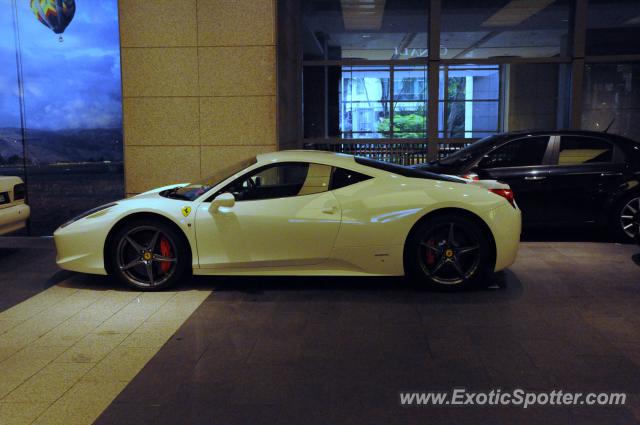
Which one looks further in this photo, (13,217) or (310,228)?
(13,217)

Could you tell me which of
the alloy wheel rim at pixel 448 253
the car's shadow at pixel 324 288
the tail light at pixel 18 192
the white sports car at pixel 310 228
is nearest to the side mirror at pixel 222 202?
the white sports car at pixel 310 228

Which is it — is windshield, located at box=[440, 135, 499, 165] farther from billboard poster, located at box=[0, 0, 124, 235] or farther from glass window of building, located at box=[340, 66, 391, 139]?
billboard poster, located at box=[0, 0, 124, 235]

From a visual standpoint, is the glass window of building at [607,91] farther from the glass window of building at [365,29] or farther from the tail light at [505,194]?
the tail light at [505,194]

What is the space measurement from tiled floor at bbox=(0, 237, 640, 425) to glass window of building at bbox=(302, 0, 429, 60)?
22.5 feet

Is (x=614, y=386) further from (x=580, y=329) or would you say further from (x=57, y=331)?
(x=57, y=331)

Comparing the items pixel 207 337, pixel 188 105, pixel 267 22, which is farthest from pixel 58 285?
pixel 267 22

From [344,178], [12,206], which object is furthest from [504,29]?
[12,206]

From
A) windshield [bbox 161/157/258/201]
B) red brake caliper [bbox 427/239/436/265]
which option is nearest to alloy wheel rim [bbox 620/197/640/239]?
red brake caliper [bbox 427/239/436/265]

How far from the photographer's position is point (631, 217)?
8.38 metres

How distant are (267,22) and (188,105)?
183 cm

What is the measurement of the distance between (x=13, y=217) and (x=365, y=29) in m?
7.55

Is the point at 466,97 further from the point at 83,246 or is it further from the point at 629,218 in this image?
the point at 83,246

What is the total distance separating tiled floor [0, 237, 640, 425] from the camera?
135 inches

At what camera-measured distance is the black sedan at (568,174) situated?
27.3 ft
